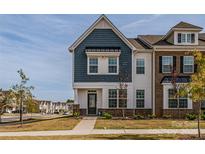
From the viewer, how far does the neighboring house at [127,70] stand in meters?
32.0

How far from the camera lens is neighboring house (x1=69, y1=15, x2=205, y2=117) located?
32031mm

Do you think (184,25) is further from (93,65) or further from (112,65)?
(93,65)

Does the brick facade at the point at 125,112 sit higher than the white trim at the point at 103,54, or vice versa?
the white trim at the point at 103,54

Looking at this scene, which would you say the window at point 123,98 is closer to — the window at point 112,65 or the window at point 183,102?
→ the window at point 112,65

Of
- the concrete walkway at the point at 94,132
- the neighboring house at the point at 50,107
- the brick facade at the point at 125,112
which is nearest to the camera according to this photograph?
the concrete walkway at the point at 94,132

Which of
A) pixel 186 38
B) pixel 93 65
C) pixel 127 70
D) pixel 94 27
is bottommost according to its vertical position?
pixel 127 70

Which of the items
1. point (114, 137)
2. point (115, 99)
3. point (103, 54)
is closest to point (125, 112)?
point (115, 99)

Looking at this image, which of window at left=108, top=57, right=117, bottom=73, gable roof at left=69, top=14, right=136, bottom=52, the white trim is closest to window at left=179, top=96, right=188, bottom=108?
gable roof at left=69, top=14, right=136, bottom=52

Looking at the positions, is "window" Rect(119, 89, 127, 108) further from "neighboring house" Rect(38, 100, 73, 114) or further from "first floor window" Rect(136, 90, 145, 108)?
"neighboring house" Rect(38, 100, 73, 114)

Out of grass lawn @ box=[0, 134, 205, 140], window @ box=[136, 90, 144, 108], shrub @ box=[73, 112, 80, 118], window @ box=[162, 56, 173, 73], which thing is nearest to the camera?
grass lawn @ box=[0, 134, 205, 140]

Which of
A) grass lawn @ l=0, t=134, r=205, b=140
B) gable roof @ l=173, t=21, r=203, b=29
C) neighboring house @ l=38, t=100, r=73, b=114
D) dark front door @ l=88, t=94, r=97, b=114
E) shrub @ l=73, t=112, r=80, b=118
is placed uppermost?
gable roof @ l=173, t=21, r=203, b=29

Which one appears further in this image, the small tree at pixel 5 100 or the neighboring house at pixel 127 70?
the neighboring house at pixel 127 70

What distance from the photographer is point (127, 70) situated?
32.5 meters

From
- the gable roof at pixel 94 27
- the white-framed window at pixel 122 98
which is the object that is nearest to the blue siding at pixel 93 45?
the gable roof at pixel 94 27
